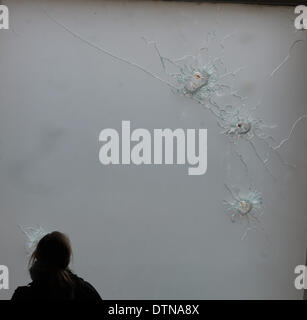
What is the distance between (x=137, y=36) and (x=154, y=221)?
83cm

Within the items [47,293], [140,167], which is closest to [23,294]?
[47,293]

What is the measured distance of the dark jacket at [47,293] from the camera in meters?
1.41

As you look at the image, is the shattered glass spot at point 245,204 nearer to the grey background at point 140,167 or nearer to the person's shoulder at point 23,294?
the grey background at point 140,167

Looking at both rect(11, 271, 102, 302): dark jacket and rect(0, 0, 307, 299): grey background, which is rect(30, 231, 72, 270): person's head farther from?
rect(0, 0, 307, 299): grey background

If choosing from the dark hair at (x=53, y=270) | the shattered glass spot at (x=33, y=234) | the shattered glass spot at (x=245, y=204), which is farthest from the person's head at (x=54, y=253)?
the shattered glass spot at (x=245, y=204)

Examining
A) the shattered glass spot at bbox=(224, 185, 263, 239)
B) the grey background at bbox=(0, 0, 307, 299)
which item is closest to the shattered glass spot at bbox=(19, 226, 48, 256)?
the grey background at bbox=(0, 0, 307, 299)

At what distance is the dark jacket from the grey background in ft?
1.83

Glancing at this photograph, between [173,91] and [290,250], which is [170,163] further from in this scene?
[290,250]

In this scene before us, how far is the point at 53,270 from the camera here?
56.9 inches

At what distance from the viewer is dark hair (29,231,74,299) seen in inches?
56.2

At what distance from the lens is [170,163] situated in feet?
6.54

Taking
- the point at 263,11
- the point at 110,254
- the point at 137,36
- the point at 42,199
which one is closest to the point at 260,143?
the point at 263,11

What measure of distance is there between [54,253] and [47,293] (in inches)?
5.0
